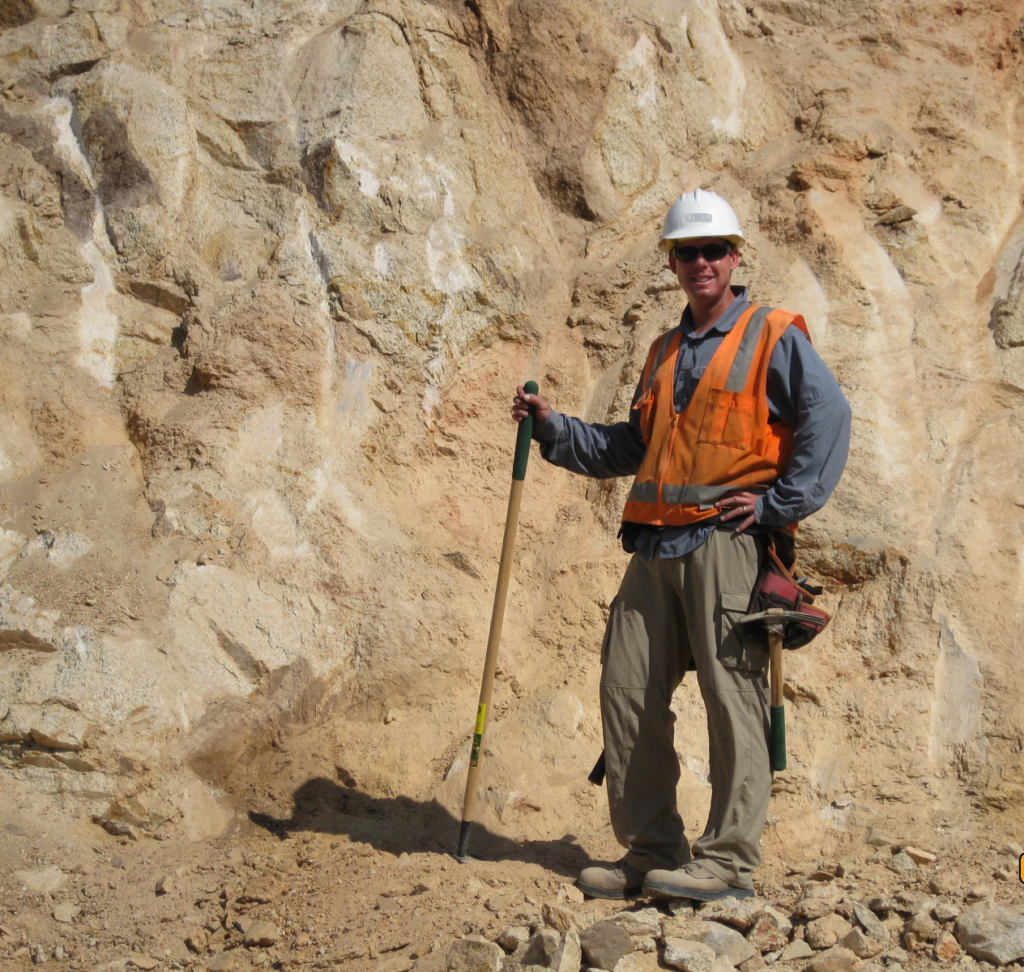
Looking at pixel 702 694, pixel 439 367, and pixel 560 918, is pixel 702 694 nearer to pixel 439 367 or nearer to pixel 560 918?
pixel 560 918

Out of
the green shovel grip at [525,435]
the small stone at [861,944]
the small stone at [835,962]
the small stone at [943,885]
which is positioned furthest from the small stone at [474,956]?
the green shovel grip at [525,435]

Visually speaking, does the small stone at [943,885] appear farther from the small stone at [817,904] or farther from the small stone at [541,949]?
the small stone at [541,949]

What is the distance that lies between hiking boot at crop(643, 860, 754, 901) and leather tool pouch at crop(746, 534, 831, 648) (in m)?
0.74

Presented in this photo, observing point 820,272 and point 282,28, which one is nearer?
point 820,272

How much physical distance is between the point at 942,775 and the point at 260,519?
3.20m

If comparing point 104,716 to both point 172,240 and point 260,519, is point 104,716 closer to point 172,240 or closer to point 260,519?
point 260,519

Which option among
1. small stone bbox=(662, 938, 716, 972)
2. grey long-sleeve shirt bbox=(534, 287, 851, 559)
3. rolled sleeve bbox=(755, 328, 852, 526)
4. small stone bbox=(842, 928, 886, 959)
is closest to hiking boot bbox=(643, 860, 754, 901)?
small stone bbox=(662, 938, 716, 972)

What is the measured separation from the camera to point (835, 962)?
8.93ft

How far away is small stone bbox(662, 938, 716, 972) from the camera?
2.72m

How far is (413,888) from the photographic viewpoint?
338 centimetres

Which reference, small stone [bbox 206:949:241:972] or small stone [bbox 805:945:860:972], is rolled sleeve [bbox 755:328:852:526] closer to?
small stone [bbox 805:945:860:972]

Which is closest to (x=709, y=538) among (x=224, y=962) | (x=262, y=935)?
(x=262, y=935)

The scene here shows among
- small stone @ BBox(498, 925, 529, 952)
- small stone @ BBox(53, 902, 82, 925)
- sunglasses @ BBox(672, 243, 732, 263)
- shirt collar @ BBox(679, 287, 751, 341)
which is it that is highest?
sunglasses @ BBox(672, 243, 732, 263)

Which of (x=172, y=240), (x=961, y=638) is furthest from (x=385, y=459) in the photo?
(x=961, y=638)
